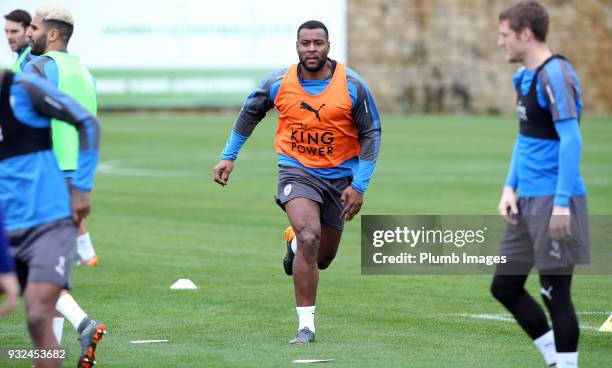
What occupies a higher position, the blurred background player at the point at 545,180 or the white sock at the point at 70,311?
the blurred background player at the point at 545,180

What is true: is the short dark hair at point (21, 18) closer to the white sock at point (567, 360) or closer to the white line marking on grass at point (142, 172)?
the white sock at point (567, 360)

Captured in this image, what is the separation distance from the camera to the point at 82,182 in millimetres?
7645

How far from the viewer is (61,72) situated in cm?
921

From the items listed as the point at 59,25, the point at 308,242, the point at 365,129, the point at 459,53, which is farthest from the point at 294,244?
the point at 459,53

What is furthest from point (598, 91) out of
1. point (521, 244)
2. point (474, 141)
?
point (521, 244)

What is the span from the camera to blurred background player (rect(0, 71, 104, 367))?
739 cm

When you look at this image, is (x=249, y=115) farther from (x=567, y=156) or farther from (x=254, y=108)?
(x=567, y=156)

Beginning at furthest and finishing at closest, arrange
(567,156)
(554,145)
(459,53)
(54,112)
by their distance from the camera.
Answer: (459,53), (554,145), (567,156), (54,112)

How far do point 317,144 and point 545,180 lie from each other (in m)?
2.74

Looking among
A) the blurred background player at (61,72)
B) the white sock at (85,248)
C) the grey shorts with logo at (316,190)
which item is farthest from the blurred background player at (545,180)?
the white sock at (85,248)

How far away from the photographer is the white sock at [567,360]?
808cm

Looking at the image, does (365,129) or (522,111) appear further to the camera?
(365,129)

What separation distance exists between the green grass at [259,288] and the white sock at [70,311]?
1.03 ft

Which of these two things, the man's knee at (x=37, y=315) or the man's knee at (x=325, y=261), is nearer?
the man's knee at (x=37, y=315)
